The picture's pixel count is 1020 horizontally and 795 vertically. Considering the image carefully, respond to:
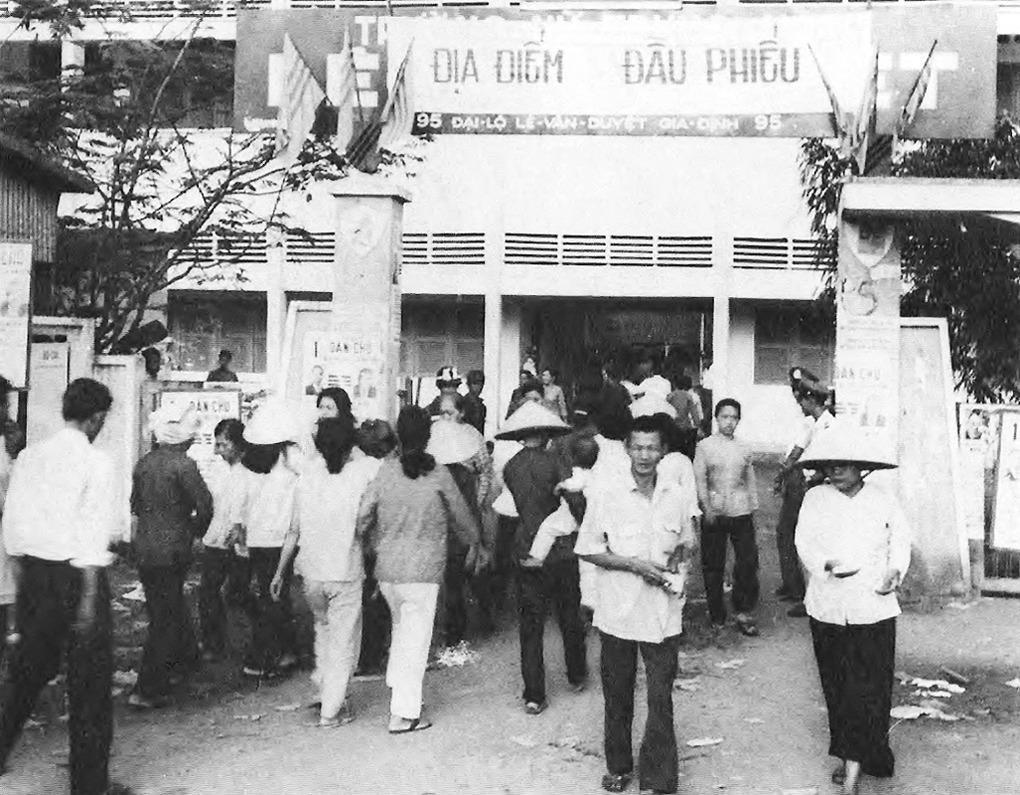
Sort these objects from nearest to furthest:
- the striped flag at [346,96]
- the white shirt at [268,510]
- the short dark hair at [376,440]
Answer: the short dark hair at [376,440] < the white shirt at [268,510] < the striped flag at [346,96]

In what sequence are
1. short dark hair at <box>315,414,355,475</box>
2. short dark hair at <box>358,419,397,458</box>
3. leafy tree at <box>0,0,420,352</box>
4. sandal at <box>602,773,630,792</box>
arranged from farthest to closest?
leafy tree at <box>0,0,420,352</box>
short dark hair at <box>358,419,397,458</box>
short dark hair at <box>315,414,355,475</box>
sandal at <box>602,773,630,792</box>

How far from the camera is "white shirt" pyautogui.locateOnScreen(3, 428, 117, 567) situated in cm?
548

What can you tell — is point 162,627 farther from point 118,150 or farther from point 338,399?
point 118,150

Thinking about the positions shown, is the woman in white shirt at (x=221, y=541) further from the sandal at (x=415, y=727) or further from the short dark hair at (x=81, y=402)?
the short dark hair at (x=81, y=402)

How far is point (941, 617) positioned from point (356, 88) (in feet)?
18.9

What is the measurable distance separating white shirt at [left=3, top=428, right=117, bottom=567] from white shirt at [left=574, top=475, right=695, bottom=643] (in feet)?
6.84

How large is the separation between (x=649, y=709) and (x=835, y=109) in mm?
5725

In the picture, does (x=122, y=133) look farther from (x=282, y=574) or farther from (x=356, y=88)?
(x=282, y=574)

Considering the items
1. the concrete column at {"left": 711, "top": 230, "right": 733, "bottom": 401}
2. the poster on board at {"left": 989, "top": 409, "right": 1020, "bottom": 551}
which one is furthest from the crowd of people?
the concrete column at {"left": 711, "top": 230, "right": 733, "bottom": 401}

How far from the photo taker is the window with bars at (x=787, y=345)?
75.4 ft

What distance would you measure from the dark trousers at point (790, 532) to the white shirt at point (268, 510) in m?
3.66

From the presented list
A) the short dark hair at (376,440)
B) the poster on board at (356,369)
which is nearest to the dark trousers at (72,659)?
the short dark hair at (376,440)

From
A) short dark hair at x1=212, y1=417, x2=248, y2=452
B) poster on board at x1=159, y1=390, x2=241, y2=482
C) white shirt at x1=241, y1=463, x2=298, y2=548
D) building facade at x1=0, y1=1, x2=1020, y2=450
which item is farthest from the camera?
building facade at x1=0, y1=1, x2=1020, y2=450

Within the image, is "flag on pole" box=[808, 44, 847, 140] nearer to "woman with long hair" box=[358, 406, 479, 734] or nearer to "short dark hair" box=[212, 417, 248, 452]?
"woman with long hair" box=[358, 406, 479, 734]
